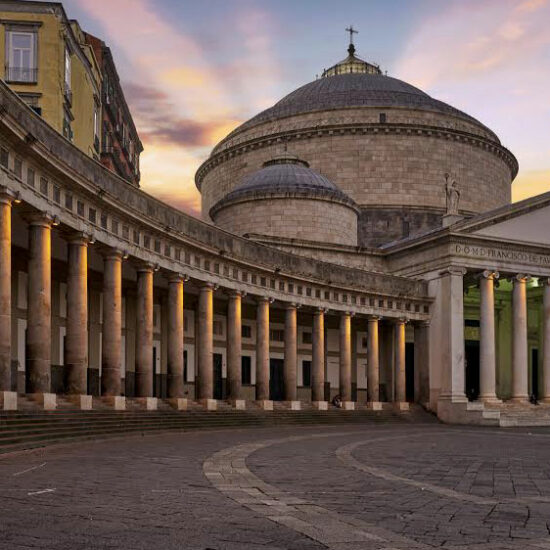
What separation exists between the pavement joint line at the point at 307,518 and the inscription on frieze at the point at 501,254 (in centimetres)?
3899

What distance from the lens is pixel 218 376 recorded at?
4888 cm

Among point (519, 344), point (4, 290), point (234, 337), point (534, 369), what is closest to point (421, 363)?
point (519, 344)

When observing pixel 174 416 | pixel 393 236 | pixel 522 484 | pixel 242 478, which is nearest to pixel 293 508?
pixel 242 478

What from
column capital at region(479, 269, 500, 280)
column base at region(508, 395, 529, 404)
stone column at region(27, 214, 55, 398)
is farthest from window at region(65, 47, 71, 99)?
column base at region(508, 395, 529, 404)

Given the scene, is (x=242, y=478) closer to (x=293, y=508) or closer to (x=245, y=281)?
(x=293, y=508)

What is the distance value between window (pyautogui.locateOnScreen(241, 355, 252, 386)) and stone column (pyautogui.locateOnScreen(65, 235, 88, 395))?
2252 cm

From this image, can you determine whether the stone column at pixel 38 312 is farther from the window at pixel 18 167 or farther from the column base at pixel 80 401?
the column base at pixel 80 401

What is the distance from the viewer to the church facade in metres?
28.5

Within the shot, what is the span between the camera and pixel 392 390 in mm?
53125

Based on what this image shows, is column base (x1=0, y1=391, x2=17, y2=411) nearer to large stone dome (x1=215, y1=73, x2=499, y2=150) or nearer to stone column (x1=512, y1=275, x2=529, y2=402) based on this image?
stone column (x1=512, y1=275, x2=529, y2=402)

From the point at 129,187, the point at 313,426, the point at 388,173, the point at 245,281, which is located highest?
the point at 388,173

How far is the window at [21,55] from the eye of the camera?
43.8 m

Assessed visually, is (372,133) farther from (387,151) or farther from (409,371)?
(409,371)

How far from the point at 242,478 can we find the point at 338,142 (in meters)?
59.6
